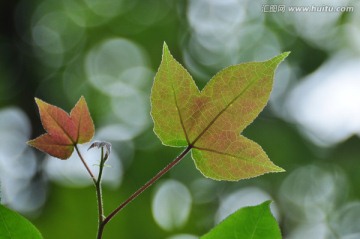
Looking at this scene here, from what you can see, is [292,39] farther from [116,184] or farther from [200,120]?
[200,120]

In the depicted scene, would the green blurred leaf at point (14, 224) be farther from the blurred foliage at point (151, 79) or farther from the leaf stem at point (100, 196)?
the blurred foliage at point (151, 79)

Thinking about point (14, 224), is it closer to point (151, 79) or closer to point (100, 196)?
point (100, 196)

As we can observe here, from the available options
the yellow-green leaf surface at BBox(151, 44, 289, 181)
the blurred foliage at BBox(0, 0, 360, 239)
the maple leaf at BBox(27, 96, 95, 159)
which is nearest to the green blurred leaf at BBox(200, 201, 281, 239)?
the yellow-green leaf surface at BBox(151, 44, 289, 181)

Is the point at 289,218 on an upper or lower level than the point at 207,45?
lower

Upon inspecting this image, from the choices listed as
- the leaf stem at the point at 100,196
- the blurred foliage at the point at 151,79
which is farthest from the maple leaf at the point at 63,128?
the blurred foliage at the point at 151,79

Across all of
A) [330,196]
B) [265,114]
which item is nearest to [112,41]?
[265,114]

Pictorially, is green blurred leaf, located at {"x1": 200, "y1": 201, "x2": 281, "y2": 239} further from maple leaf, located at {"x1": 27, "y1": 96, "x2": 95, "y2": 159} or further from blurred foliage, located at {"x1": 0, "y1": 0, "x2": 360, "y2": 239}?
blurred foliage, located at {"x1": 0, "y1": 0, "x2": 360, "y2": 239}

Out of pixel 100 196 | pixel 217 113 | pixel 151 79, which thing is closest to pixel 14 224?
pixel 100 196
